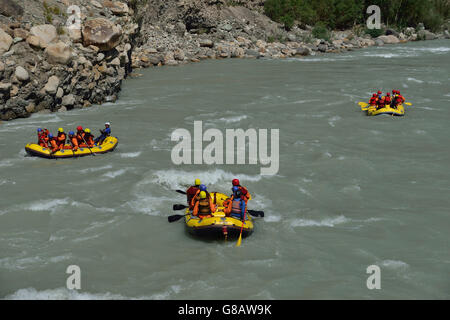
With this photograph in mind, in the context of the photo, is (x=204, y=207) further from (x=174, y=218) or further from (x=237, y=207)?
(x=174, y=218)

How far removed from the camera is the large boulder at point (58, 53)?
17797mm

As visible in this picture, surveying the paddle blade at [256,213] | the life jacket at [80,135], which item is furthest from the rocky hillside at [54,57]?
the paddle blade at [256,213]

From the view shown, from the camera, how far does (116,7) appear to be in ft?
75.0

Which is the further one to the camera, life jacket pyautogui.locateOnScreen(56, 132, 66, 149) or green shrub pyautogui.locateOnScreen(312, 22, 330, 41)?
green shrub pyautogui.locateOnScreen(312, 22, 330, 41)

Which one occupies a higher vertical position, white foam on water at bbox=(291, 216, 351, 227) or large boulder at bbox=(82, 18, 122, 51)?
large boulder at bbox=(82, 18, 122, 51)

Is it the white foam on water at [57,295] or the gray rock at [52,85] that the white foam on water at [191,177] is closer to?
the white foam on water at [57,295]

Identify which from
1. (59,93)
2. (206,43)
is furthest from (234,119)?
(206,43)

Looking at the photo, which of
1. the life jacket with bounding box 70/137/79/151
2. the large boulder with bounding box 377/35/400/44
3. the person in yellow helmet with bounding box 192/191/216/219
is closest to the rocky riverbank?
the life jacket with bounding box 70/137/79/151

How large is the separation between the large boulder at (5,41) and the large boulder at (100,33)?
340 centimetres

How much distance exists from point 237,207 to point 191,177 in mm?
3398

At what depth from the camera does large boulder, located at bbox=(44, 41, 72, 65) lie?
17.8 meters

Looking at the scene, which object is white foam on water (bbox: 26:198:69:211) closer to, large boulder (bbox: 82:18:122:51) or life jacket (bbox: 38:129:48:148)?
life jacket (bbox: 38:129:48:148)

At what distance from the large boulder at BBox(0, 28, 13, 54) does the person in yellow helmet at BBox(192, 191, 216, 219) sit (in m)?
11.9
